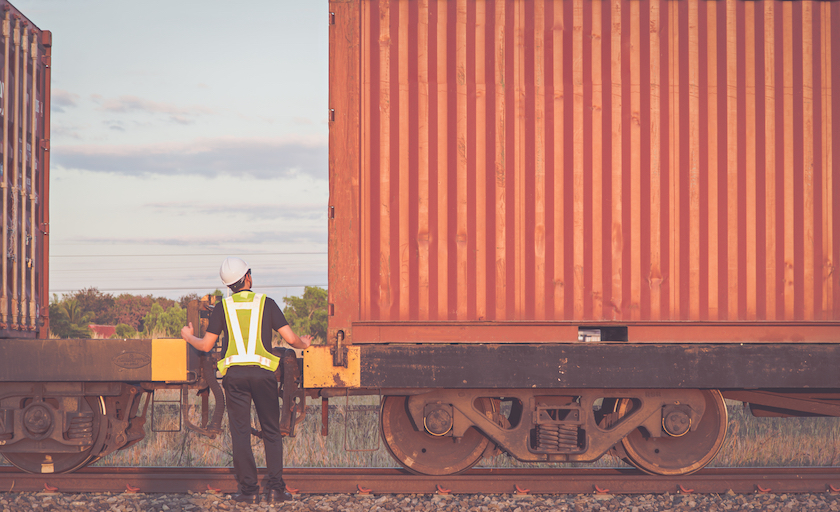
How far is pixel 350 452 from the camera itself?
713 cm

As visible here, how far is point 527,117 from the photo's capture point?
5363mm

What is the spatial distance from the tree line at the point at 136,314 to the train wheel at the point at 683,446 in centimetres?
1560

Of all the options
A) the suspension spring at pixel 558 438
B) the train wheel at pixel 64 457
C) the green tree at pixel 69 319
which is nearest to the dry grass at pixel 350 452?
the train wheel at pixel 64 457

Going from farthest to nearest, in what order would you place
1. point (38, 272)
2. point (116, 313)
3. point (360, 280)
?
point (116, 313) → point (38, 272) → point (360, 280)

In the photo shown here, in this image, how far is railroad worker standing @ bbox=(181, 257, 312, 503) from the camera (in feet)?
15.9

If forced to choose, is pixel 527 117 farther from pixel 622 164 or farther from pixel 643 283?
pixel 643 283

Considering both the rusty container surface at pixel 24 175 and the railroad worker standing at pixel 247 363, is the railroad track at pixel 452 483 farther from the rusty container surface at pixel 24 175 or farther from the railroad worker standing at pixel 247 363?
the rusty container surface at pixel 24 175

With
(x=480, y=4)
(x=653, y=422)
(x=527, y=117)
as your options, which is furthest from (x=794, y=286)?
(x=480, y=4)

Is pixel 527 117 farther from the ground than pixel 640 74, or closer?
closer

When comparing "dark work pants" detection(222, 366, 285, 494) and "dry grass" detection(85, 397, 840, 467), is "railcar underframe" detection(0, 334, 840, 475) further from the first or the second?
"dry grass" detection(85, 397, 840, 467)

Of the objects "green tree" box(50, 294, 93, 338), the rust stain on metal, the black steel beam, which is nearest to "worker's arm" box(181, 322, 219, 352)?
the rust stain on metal

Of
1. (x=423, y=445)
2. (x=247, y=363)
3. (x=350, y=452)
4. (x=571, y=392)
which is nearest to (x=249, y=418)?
(x=247, y=363)

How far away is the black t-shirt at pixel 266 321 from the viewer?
16.0 ft

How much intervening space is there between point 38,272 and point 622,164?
5.52m
